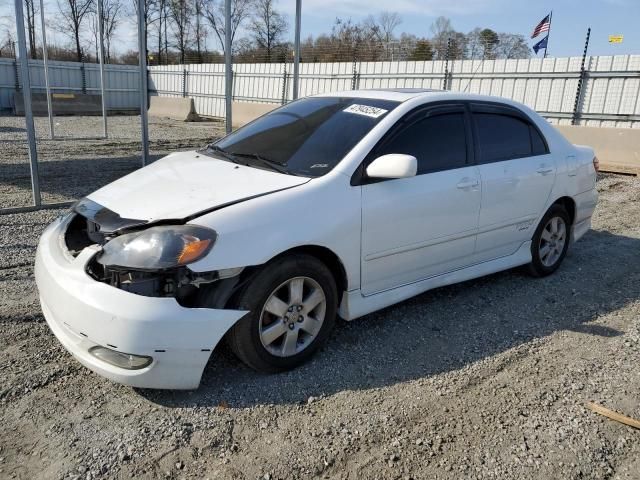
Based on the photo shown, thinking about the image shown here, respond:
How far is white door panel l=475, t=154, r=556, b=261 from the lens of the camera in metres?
4.14

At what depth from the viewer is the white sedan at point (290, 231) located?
8.72 ft

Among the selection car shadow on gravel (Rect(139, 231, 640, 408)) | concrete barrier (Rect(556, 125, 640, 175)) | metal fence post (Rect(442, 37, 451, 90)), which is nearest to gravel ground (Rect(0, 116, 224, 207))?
car shadow on gravel (Rect(139, 231, 640, 408))

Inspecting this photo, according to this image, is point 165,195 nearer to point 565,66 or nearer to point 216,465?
point 216,465

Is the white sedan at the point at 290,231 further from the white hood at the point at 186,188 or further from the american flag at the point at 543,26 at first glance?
the american flag at the point at 543,26

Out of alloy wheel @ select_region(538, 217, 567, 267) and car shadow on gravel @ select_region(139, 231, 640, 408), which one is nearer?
car shadow on gravel @ select_region(139, 231, 640, 408)

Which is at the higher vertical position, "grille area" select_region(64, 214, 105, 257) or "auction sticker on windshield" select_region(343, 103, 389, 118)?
"auction sticker on windshield" select_region(343, 103, 389, 118)

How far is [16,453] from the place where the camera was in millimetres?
2406

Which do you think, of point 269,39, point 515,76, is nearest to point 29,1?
point 515,76

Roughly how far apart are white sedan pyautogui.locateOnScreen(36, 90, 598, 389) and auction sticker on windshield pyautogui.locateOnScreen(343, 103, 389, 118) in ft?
0.06

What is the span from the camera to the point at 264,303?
2.89 meters

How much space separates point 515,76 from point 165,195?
13711 millimetres

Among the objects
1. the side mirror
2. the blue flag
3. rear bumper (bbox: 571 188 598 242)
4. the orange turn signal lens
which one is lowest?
rear bumper (bbox: 571 188 598 242)

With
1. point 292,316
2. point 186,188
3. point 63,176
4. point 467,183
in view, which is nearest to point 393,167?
point 467,183

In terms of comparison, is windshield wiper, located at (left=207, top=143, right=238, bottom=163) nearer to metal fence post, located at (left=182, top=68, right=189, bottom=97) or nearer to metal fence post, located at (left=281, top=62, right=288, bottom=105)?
metal fence post, located at (left=281, top=62, right=288, bottom=105)
